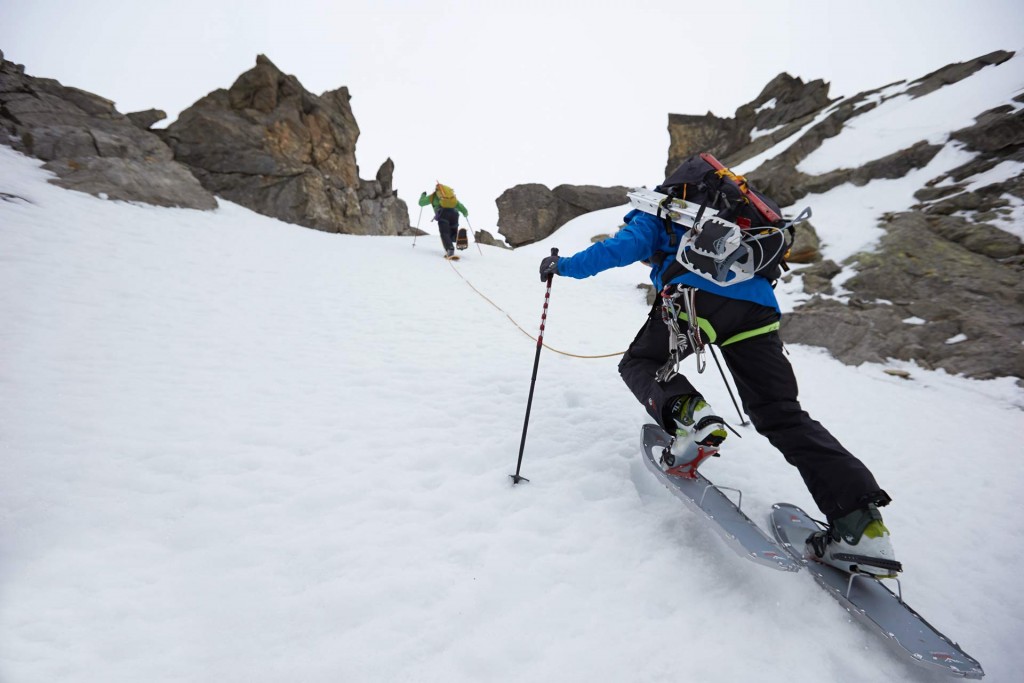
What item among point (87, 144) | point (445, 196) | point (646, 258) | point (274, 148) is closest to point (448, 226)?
point (445, 196)

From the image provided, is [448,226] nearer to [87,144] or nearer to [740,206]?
[87,144]

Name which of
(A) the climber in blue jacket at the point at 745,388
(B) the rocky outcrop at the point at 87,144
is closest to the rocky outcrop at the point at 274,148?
(B) the rocky outcrop at the point at 87,144

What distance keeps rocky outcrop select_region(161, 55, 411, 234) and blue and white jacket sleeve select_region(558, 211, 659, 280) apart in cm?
2220

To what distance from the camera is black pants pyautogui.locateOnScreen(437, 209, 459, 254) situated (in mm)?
13445

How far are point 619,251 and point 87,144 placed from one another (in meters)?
17.0

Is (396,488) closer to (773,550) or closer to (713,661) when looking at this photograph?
(713,661)

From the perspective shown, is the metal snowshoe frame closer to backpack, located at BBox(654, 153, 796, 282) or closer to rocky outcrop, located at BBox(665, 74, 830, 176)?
backpack, located at BBox(654, 153, 796, 282)

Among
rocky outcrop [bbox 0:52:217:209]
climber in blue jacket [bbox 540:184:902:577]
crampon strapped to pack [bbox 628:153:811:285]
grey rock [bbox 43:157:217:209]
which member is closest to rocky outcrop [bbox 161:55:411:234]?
rocky outcrop [bbox 0:52:217:209]

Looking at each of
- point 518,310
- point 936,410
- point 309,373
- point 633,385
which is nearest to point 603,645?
point 633,385

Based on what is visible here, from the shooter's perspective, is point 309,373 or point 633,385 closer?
point 633,385

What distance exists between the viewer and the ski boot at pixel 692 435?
8.95ft

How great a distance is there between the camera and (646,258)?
10.6 feet

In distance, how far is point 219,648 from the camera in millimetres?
1877

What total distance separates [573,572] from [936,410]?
6777mm
